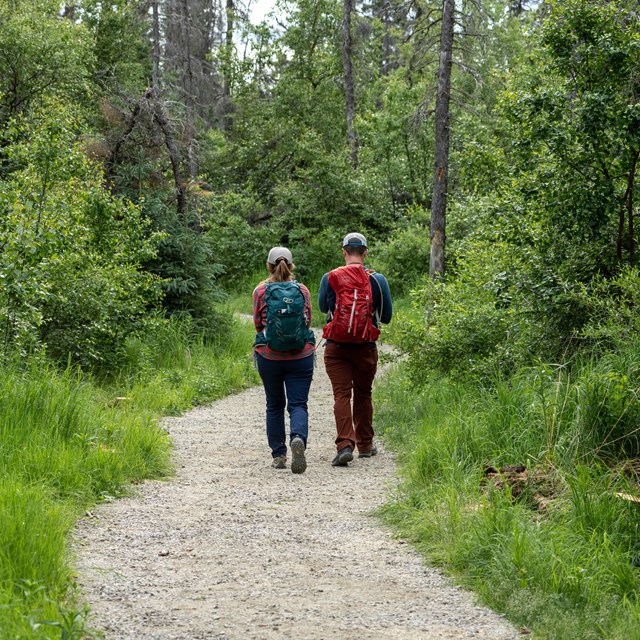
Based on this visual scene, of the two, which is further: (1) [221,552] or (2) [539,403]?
(2) [539,403]

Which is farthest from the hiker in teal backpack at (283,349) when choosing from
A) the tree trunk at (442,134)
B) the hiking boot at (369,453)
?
the tree trunk at (442,134)

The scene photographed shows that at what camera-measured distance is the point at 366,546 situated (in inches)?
209

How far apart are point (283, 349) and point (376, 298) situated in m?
1.06

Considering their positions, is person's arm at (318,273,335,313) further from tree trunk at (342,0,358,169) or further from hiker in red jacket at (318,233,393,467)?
tree trunk at (342,0,358,169)

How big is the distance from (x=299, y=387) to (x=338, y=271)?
113cm

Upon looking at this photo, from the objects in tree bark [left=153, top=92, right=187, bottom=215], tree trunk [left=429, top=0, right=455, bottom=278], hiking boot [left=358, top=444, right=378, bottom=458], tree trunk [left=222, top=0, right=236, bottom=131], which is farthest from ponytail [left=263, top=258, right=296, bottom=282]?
tree trunk [left=222, top=0, right=236, bottom=131]

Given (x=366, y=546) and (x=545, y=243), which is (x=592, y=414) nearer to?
(x=366, y=546)

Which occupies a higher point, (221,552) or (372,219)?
(372,219)

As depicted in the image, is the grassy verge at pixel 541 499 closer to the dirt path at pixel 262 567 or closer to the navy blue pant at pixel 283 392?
the dirt path at pixel 262 567

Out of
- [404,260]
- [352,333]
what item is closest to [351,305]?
[352,333]

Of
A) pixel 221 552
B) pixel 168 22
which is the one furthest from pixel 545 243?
pixel 168 22

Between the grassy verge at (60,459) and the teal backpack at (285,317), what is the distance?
139 cm

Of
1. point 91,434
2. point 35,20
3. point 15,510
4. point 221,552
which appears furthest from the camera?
point 35,20

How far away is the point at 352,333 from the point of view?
7.88m
